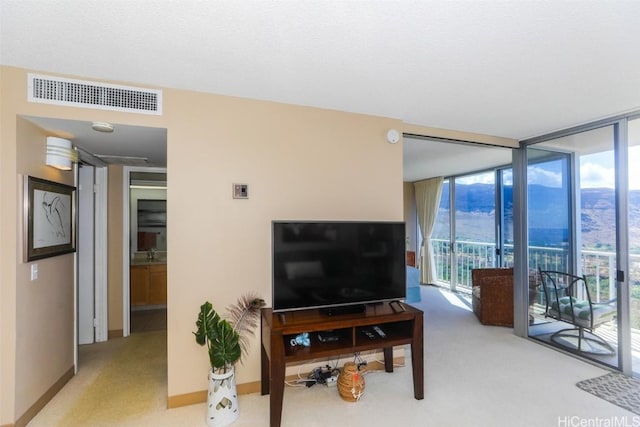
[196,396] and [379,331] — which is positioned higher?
[379,331]

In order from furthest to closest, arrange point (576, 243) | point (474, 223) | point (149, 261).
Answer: point (474, 223) → point (149, 261) → point (576, 243)

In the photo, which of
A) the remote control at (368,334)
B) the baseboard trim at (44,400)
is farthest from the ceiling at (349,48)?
the baseboard trim at (44,400)

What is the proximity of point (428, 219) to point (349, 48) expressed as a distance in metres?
5.59

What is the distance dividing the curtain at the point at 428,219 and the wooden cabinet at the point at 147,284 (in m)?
5.23

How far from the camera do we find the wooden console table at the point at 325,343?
2.00m

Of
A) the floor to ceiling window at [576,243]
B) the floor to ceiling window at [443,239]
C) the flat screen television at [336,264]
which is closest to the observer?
the flat screen television at [336,264]

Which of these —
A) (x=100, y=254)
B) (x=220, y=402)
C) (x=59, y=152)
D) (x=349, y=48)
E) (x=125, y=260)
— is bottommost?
(x=220, y=402)

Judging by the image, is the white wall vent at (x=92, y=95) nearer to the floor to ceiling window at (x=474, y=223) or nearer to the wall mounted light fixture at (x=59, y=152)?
the wall mounted light fixture at (x=59, y=152)

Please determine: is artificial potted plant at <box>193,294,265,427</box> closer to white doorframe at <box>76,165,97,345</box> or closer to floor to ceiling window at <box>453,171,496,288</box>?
white doorframe at <box>76,165,97,345</box>

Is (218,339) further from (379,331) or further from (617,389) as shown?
(617,389)

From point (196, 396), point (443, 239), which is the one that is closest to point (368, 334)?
point (196, 396)

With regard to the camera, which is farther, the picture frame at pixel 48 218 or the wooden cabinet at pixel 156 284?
the wooden cabinet at pixel 156 284

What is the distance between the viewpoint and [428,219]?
673 cm

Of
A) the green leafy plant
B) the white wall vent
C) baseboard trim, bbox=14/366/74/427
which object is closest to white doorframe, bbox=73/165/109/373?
baseboard trim, bbox=14/366/74/427
